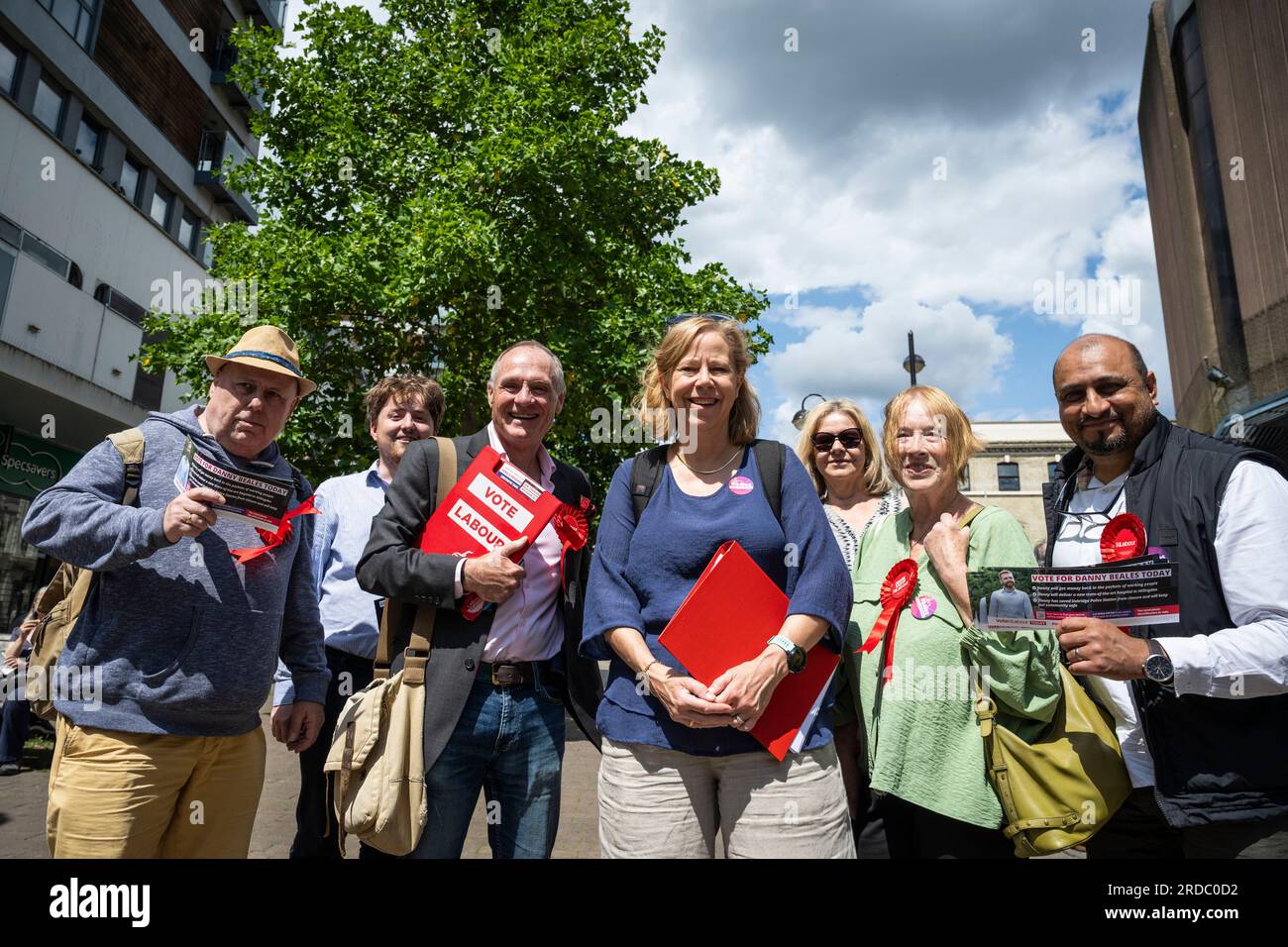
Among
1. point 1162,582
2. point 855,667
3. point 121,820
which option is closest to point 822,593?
point 855,667

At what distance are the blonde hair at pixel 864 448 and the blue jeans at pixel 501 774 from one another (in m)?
1.84

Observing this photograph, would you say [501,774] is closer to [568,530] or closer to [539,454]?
[568,530]

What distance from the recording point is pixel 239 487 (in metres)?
2.38

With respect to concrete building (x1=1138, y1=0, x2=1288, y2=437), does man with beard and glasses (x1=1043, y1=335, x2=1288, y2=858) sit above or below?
below

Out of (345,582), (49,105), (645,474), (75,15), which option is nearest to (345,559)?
(345,582)

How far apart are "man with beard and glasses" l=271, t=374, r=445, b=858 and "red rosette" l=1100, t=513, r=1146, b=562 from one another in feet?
8.13

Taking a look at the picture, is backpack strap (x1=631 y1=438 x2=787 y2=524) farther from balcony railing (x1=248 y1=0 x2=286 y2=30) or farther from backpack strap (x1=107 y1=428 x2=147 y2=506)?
balcony railing (x1=248 y1=0 x2=286 y2=30)

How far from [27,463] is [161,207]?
8087 millimetres

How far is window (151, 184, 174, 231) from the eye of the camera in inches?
776

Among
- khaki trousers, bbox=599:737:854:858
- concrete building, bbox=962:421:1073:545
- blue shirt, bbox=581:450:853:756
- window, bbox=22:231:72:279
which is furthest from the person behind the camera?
concrete building, bbox=962:421:1073:545

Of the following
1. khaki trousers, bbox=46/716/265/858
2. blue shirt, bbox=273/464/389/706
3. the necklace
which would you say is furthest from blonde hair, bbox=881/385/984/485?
khaki trousers, bbox=46/716/265/858

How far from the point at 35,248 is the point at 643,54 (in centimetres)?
1190
